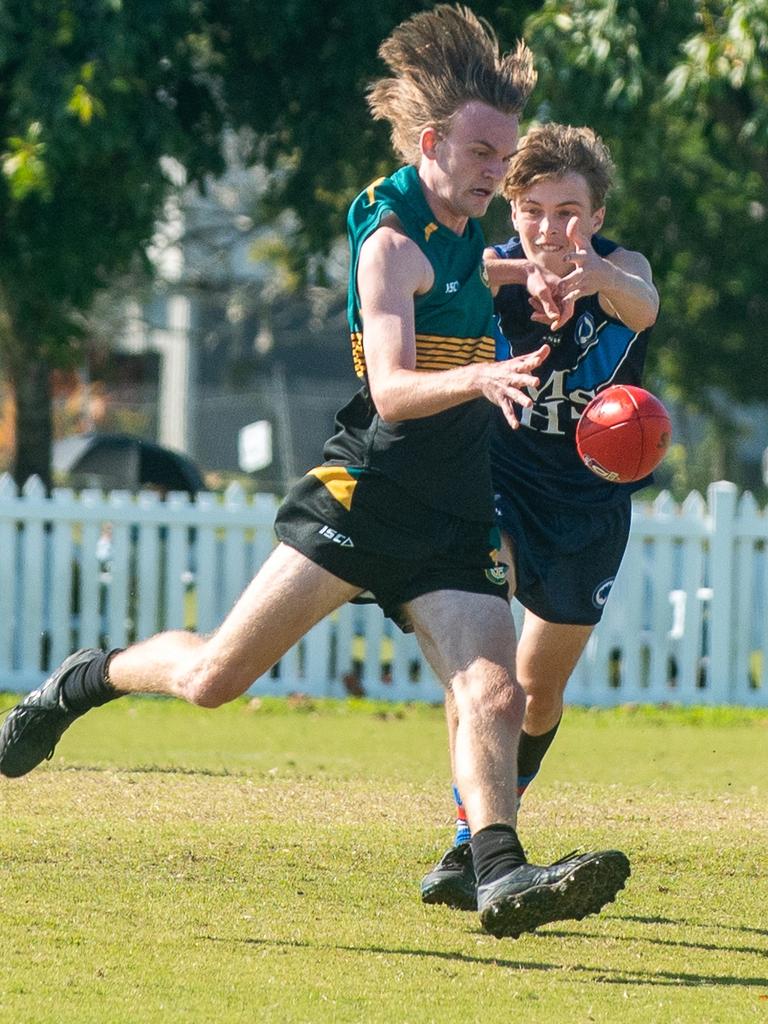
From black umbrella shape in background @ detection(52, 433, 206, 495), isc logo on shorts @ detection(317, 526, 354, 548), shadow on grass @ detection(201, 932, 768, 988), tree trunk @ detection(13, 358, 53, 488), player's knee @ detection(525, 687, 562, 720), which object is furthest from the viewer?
black umbrella shape in background @ detection(52, 433, 206, 495)

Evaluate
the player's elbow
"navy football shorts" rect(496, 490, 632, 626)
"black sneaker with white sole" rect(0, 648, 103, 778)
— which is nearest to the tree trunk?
"black sneaker with white sole" rect(0, 648, 103, 778)

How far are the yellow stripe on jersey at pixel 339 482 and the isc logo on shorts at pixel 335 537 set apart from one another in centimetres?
7

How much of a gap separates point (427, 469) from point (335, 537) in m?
0.31

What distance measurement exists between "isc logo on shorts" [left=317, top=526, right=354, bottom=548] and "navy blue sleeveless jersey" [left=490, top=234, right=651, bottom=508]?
1.10 meters

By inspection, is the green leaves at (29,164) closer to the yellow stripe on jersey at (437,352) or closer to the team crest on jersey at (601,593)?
the team crest on jersey at (601,593)

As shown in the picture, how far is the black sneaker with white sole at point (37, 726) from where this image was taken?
17.6 ft

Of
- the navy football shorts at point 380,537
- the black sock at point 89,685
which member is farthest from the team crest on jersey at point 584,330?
the black sock at point 89,685

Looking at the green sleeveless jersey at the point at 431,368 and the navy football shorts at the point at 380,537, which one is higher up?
the green sleeveless jersey at the point at 431,368

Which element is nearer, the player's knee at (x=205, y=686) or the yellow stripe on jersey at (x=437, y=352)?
the yellow stripe on jersey at (x=437, y=352)

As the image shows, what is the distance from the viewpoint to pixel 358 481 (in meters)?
4.75

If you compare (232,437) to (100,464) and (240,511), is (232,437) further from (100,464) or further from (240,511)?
(240,511)

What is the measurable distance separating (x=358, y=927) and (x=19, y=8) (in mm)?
9561

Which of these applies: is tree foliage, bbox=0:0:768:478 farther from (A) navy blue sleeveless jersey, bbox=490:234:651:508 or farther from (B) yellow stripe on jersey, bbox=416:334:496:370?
(B) yellow stripe on jersey, bbox=416:334:496:370

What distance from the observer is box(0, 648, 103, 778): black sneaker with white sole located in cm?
536
